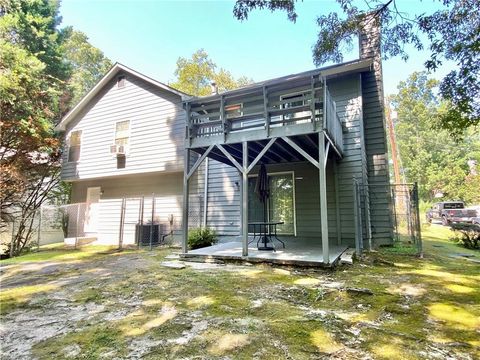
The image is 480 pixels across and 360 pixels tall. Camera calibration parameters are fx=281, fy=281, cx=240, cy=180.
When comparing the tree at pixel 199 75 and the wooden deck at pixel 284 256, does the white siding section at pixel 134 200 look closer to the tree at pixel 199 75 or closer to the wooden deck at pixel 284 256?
the wooden deck at pixel 284 256

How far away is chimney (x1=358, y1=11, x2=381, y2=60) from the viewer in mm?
6723

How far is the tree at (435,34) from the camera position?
20.3ft

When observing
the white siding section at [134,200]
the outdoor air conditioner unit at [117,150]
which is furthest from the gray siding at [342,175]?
the outdoor air conditioner unit at [117,150]

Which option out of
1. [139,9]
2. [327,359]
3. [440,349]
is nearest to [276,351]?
[327,359]

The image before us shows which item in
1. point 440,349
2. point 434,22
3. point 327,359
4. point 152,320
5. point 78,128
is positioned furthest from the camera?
point 78,128

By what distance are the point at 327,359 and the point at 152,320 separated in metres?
1.97

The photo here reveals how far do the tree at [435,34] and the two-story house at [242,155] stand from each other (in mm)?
749

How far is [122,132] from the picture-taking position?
12094mm

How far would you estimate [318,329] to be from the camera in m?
2.94

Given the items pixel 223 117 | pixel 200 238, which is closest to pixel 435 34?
pixel 223 117

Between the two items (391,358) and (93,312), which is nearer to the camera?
(391,358)

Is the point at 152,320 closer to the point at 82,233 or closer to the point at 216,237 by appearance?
the point at 216,237

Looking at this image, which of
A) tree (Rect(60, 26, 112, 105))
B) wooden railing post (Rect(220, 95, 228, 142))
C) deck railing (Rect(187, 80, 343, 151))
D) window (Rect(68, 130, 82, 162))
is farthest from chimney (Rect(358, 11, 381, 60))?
tree (Rect(60, 26, 112, 105))

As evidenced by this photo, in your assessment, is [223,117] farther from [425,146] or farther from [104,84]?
[425,146]
